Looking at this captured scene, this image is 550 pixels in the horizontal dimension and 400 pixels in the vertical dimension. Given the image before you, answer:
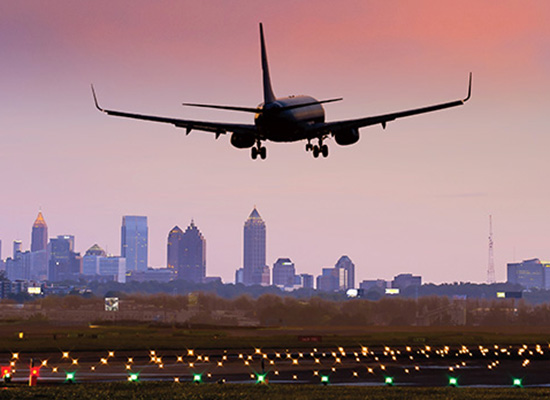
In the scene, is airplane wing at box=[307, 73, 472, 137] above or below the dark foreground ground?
above

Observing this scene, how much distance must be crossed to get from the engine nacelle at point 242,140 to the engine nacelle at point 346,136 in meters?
6.21

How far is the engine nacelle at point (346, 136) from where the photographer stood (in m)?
70.8

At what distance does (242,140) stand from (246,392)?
1128 inches

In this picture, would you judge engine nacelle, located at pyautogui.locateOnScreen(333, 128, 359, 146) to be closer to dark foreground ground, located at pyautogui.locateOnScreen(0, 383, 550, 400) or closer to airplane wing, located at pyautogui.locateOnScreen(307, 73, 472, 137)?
airplane wing, located at pyautogui.locateOnScreen(307, 73, 472, 137)

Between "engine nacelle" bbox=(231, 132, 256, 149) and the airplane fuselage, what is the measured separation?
139 cm

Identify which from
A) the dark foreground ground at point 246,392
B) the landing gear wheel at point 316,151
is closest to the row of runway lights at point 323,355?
the dark foreground ground at point 246,392

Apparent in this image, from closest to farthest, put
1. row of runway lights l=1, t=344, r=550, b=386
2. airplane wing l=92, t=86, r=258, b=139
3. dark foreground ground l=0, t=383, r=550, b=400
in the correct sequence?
dark foreground ground l=0, t=383, r=550, b=400
row of runway lights l=1, t=344, r=550, b=386
airplane wing l=92, t=86, r=258, b=139

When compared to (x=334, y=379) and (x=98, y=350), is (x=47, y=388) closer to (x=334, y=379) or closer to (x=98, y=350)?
(x=334, y=379)

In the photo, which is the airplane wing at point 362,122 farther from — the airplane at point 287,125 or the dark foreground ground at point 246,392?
the dark foreground ground at point 246,392

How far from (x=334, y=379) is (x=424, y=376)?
6.13 m

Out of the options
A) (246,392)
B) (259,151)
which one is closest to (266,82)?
(259,151)

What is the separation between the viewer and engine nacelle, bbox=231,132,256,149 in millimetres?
70375

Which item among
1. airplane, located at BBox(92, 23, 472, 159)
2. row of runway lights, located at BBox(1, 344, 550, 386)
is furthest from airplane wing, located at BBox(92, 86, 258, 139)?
row of runway lights, located at BBox(1, 344, 550, 386)

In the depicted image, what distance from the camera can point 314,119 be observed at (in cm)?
7281
